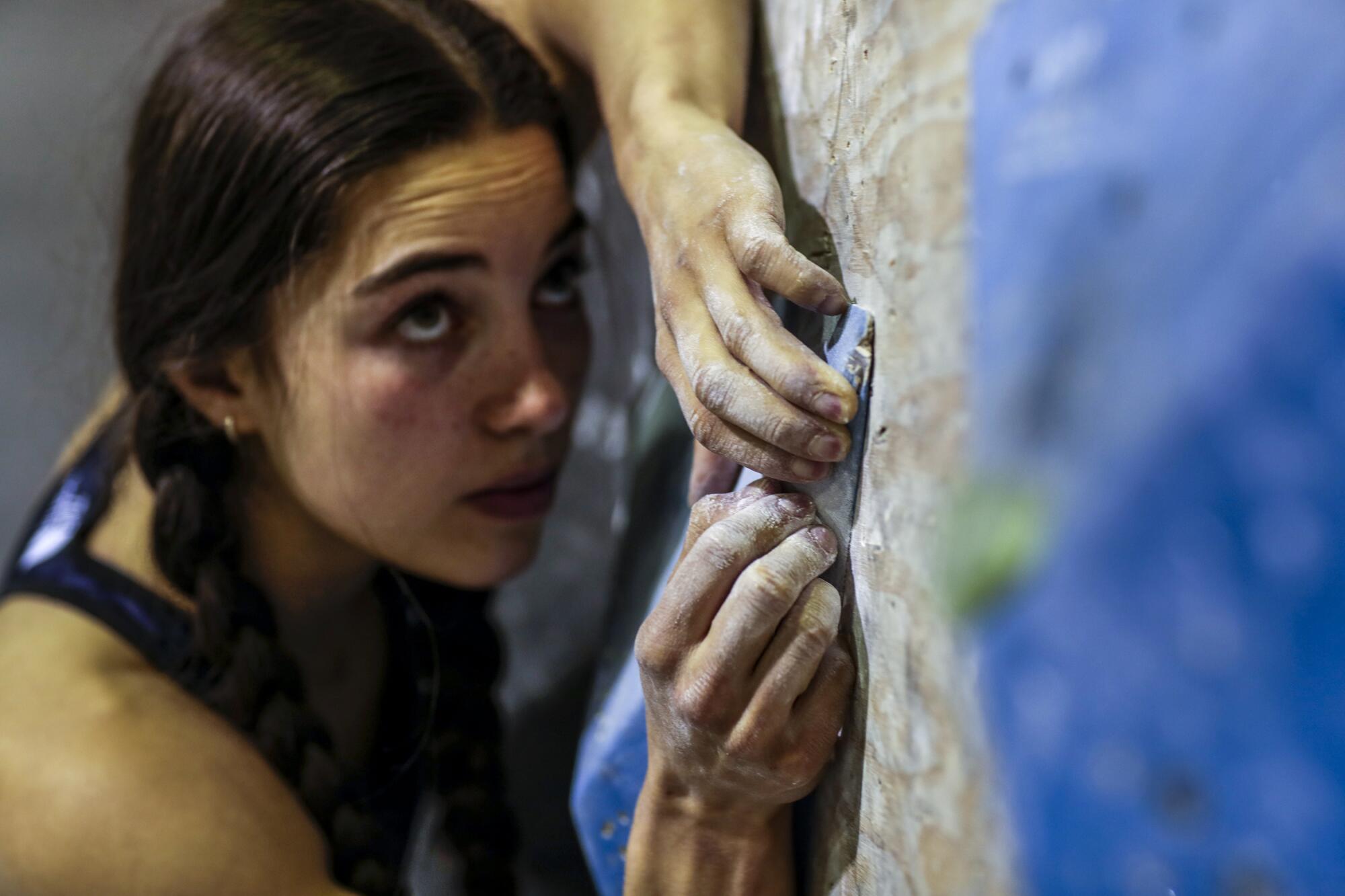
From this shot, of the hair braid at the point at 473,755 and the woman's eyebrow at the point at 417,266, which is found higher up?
the woman's eyebrow at the point at 417,266

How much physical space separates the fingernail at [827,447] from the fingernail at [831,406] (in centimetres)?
1

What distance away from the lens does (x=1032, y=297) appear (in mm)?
376

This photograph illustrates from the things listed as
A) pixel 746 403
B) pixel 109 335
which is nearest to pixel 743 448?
pixel 746 403

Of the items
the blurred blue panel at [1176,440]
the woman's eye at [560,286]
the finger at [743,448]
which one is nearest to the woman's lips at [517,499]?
the woman's eye at [560,286]

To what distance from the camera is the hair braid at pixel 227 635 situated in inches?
35.5

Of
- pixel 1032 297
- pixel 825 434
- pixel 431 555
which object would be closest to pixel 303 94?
pixel 431 555

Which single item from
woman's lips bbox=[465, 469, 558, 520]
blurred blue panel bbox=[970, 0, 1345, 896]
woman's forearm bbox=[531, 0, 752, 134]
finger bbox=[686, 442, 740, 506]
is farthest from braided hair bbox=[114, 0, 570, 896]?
blurred blue panel bbox=[970, 0, 1345, 896]

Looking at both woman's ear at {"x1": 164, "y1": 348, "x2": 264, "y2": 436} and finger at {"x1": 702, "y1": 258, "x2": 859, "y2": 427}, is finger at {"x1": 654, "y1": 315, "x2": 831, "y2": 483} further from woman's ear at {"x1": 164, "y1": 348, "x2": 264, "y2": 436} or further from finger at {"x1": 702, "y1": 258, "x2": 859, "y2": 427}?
woman's ear at {"x1": 164, "y1": 348, "x2": 264, "y2": 436}

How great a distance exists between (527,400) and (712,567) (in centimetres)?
41

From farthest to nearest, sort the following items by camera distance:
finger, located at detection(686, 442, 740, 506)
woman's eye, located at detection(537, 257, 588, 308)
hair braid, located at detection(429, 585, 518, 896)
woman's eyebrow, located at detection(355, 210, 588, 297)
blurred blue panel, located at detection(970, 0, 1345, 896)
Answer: hair braid, located at detection(429, 585, 518, 896) → woman's eye, located at detection(537, 257, 588, 308) → woman's eyebrow, located at detection(355, 210, 588, 297) → finger, located at detection(686, 442, 740, 506) → blurred blue panel, located at detection(970, 0, 1345, 896)

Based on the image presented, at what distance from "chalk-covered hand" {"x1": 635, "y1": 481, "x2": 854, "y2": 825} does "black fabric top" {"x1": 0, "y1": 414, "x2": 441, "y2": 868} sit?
0.54 m

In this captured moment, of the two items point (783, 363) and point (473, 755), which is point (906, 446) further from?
point (473, 755)

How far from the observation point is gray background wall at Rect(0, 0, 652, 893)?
3.92 ft

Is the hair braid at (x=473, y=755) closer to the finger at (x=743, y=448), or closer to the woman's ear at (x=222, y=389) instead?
the woman's ear at (x=222, y=389)
